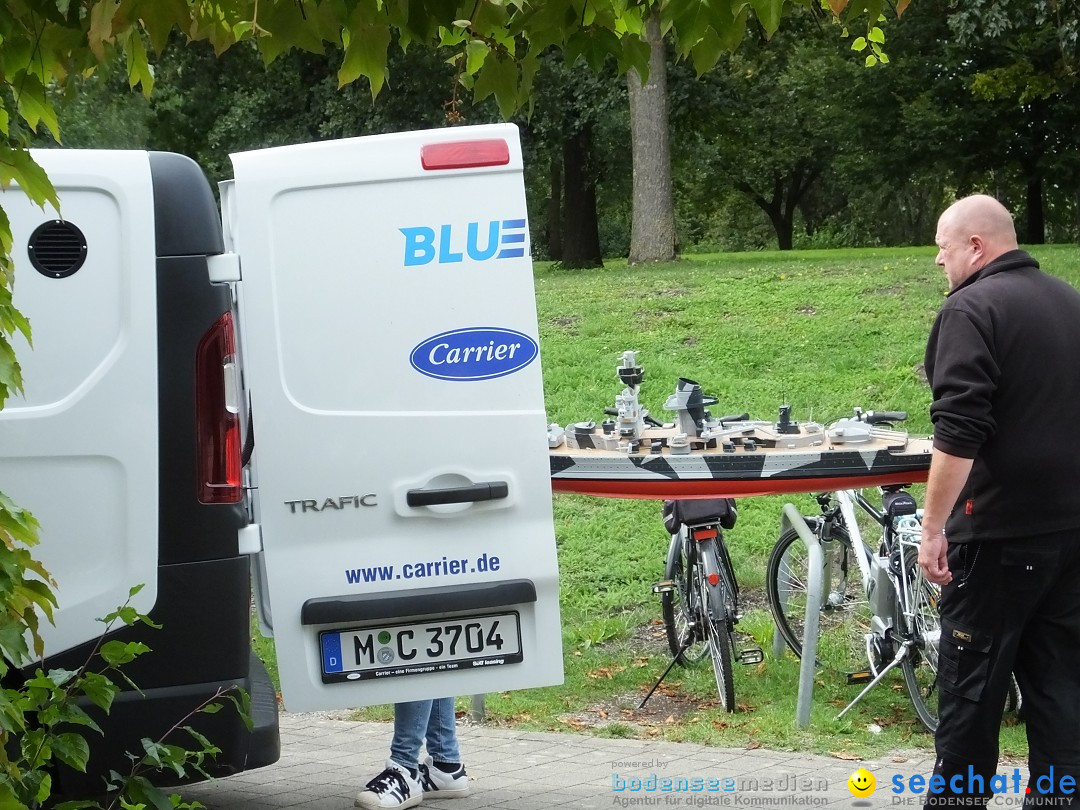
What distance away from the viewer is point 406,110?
92.0 feet

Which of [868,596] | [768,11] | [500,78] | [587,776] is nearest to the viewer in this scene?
[768,11]

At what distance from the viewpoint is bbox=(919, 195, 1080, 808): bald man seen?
4.17 m

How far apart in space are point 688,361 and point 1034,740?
28.5 feet

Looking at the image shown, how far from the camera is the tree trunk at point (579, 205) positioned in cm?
2914

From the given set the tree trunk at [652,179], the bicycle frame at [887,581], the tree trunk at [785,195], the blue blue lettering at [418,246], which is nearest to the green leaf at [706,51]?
the blue blue lettering at [418,246]

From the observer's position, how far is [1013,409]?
4.22 m

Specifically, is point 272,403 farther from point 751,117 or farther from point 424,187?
point 751,117

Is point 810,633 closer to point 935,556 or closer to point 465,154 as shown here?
point 935,556

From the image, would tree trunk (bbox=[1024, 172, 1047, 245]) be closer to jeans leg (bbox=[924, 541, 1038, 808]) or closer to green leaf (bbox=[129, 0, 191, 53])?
jeans leg (bbox=[924, 541, 1038, 808])

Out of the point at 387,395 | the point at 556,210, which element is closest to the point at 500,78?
the point at 387,395

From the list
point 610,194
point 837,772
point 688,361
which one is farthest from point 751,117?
point 837,772

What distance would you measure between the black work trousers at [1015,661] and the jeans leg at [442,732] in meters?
1.87

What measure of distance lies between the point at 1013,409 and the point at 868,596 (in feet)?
7.40

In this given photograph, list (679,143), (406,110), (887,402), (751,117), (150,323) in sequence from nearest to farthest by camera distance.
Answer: (150,323)
(887,402)
(406,110)
(679,143)
(751,117)
